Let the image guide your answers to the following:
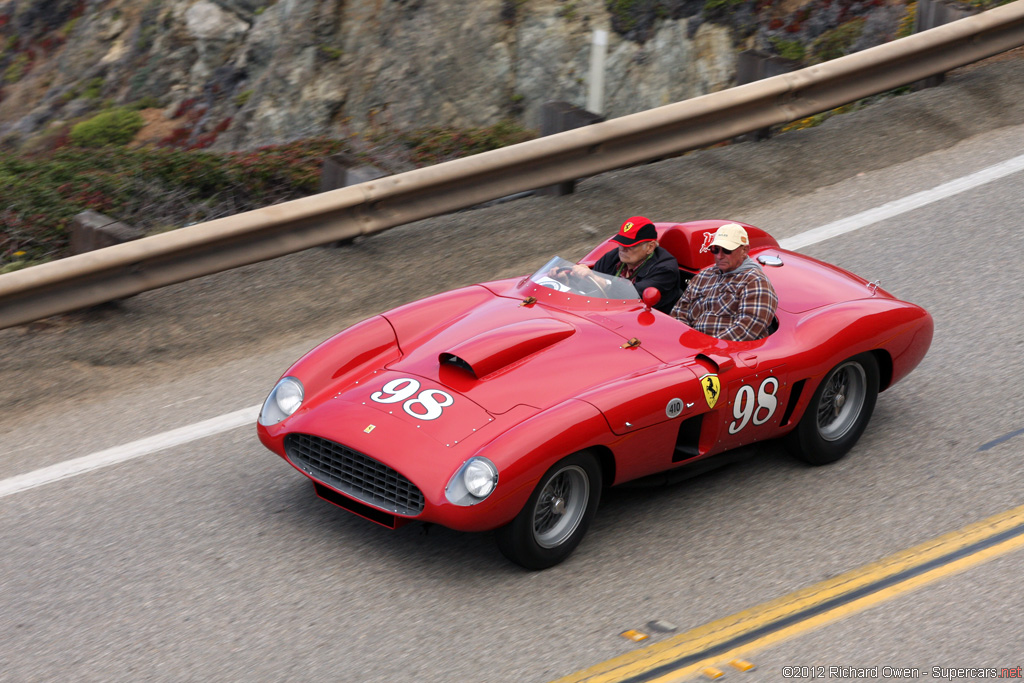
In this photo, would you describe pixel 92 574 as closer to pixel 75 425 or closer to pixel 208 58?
pixel 75 425

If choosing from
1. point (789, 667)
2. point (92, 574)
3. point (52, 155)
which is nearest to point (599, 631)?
point (789, 667)

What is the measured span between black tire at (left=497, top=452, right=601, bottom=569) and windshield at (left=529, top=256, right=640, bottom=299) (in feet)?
Answer: 3.92

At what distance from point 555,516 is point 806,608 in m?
1.15

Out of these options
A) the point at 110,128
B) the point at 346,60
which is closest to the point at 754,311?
the point at 346,60

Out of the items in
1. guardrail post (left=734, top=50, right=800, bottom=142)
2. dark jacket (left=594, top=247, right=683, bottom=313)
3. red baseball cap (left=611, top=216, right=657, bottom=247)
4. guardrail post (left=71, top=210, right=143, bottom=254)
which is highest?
guardrail post (left=734, top=50, right=800, bottom=142)

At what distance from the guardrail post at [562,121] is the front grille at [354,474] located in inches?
169

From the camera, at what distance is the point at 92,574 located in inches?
192

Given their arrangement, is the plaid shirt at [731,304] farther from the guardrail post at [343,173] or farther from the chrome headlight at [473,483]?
the guardrail post at [343,173]

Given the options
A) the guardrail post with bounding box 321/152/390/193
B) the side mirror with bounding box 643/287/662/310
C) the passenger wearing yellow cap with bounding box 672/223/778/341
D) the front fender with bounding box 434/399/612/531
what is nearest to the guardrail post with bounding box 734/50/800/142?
the guardrail post with bounding box 321/152/390/193

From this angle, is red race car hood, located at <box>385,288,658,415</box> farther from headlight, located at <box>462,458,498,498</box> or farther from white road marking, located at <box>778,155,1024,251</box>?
white road marking, located at <box>778,155,1024,251</box>

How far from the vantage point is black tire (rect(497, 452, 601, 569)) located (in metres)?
4.77

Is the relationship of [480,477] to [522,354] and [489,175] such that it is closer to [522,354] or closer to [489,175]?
[522,354]

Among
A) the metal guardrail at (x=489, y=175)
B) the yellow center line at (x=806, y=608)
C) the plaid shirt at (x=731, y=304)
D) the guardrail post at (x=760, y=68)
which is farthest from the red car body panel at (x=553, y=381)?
the guardrail post at (x=760, y=68)

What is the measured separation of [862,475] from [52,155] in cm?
803
